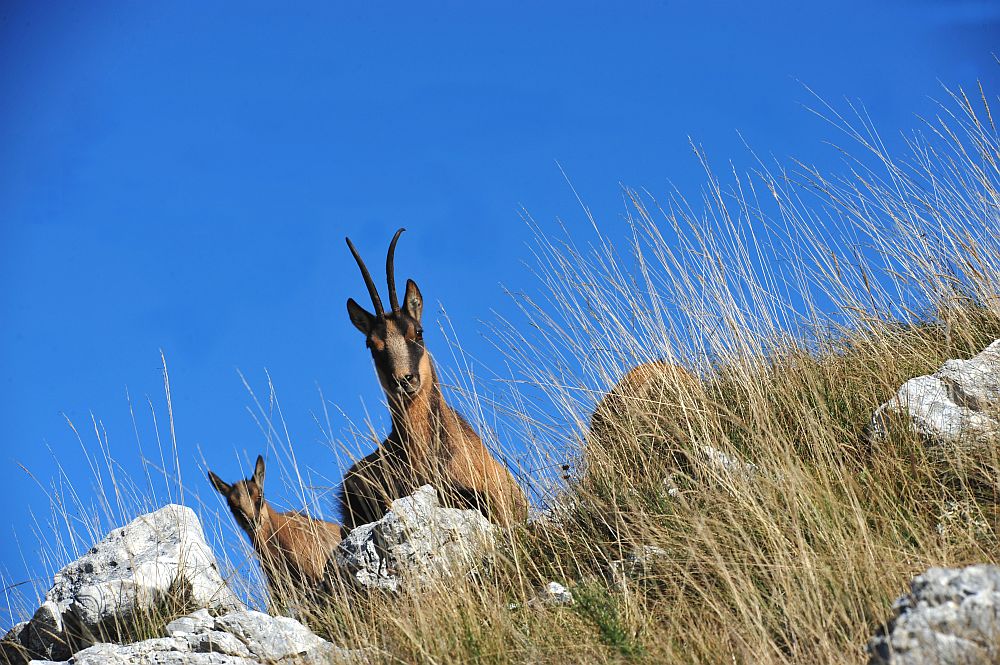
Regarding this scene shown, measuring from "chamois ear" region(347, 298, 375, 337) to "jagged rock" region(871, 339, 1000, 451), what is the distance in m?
3.79

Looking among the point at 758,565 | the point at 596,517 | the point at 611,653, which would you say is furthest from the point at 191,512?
the point at 758,565

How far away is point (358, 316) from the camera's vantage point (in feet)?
24.8

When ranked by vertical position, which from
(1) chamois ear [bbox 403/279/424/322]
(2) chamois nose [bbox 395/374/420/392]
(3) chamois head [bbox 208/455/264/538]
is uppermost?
(1) chamois ear [bbox 403/279/424/322]

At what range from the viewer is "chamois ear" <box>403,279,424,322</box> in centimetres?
755

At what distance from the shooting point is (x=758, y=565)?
4121mm

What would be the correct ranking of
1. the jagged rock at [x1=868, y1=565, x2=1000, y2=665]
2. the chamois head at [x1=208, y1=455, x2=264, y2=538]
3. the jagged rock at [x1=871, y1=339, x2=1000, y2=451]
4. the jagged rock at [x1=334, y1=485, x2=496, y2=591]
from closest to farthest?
1. the jagged rock at [x1=868, y1=565, x2=1000, y2=665]
2. the jagged rock at [x1=871, y1=339, x2=1000, y2=451]
3. the jagged rock at [x1=334, y1=485, x2=496, y2=591]
4. the chamois head at [x1=208, y1=455, x2=264, y2=538]

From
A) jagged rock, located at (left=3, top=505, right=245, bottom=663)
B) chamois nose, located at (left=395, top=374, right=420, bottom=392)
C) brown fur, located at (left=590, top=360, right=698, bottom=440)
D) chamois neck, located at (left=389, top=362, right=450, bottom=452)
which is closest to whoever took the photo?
jagged rock, located at (left=3, top=505, right=245, bottom=663)

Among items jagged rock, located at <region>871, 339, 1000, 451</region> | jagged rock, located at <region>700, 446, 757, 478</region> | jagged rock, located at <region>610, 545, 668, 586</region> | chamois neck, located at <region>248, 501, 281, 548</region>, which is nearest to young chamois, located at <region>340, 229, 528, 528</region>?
jagged rock, located at <region>610, 545, 668, 586</region>

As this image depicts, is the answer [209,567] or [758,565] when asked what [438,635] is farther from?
[209,567]

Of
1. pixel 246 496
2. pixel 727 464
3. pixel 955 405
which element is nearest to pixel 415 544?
pixel 727 464

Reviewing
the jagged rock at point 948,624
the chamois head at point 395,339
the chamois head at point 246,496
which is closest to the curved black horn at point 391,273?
the chamois head at point 395,339

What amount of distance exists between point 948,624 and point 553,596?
2.34 m

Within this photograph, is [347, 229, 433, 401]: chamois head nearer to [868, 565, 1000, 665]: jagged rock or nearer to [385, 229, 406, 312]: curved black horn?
[385, 229, 406, 312]: curved black horn

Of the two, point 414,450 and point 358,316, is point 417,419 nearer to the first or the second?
point 414,450
